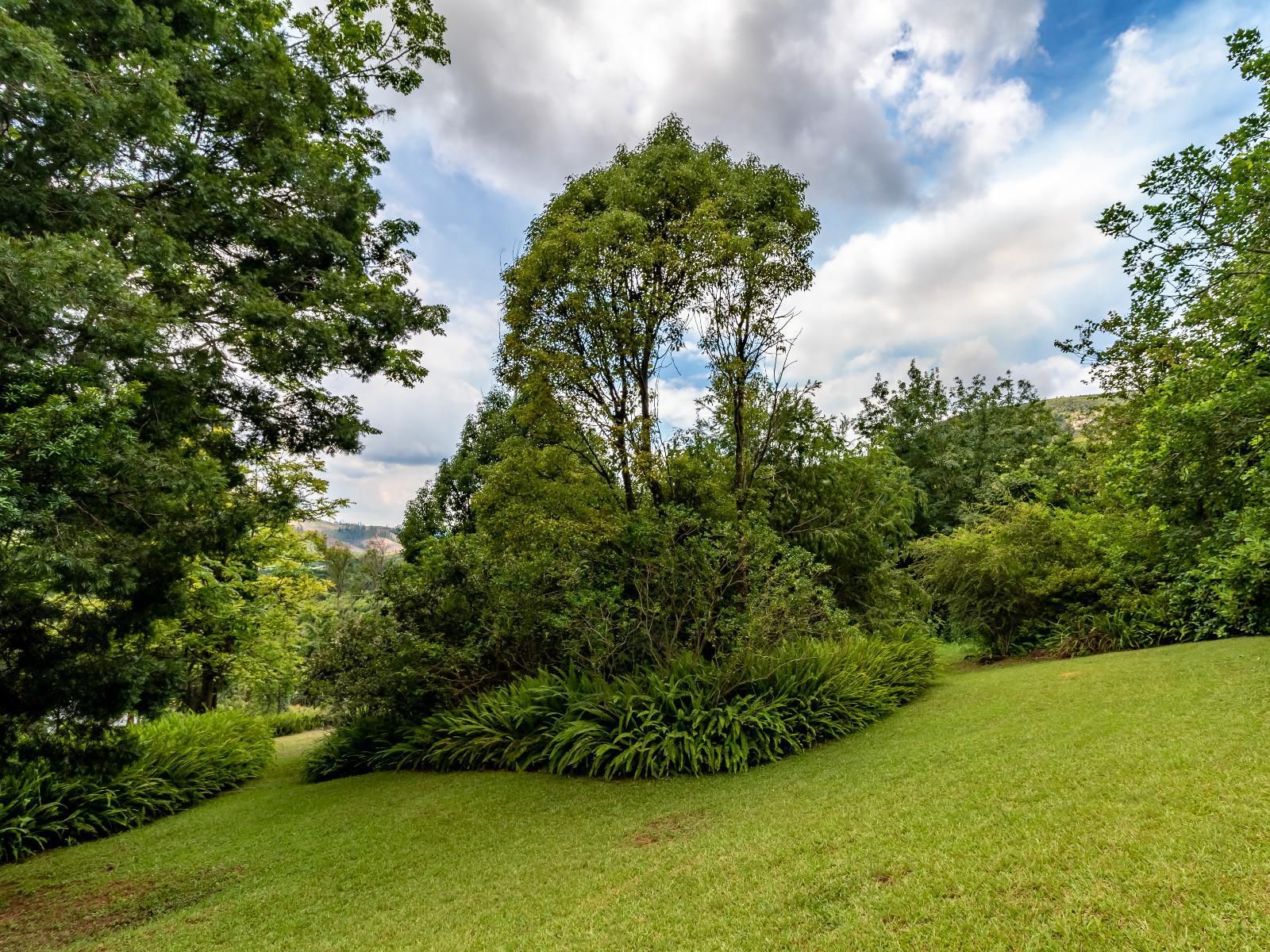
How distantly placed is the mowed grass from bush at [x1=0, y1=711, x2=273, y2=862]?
1.66 feet

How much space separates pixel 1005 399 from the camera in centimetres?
2530

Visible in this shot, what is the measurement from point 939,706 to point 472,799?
5.83 metres

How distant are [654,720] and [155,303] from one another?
19.5ft

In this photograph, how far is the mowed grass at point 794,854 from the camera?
2.60 metres

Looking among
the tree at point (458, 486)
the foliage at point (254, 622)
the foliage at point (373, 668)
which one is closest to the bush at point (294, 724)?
the foliage at point (254, 622)

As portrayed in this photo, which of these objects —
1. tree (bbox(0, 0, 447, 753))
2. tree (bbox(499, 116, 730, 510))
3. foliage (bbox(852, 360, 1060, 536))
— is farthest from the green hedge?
foliage (bbox(852, 360, 1060, 536))

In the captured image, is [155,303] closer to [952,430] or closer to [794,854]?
[794,854]

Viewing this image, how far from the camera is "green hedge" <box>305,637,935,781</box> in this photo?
6.27m

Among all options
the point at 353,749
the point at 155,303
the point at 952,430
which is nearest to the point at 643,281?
the point at 155,303

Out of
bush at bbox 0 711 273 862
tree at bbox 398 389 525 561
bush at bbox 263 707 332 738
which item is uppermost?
tree at bbox 398 389 525 561

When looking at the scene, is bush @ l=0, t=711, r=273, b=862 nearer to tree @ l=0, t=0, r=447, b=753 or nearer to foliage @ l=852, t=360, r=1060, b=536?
tree @ l=0, t=0, r=447, b=753

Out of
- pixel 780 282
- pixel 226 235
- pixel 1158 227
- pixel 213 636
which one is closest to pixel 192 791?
pixel 213 636

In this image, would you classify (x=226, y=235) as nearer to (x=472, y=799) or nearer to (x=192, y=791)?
(x=472, y=799)

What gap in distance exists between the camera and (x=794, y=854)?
3.57m
